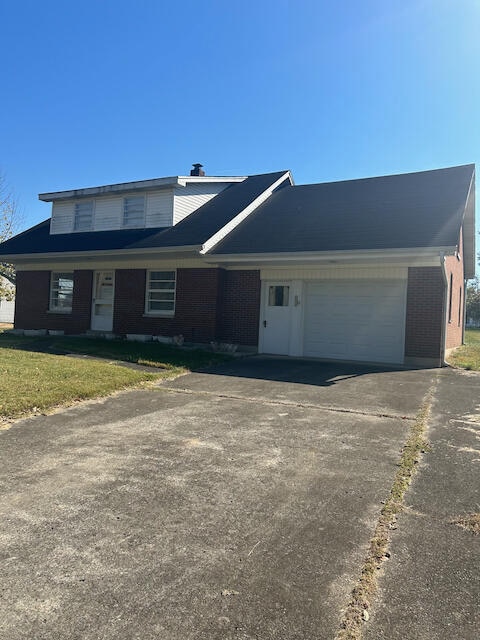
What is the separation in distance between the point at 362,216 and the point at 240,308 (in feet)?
15.1

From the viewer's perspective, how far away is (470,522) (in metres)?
3.42

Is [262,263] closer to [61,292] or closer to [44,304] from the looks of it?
[61,292]

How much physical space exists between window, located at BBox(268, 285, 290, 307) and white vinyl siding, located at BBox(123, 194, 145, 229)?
574 cm

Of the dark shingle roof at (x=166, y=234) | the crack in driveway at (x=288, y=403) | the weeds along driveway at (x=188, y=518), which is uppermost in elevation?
the dark shingle roof at (x=166, y=234)

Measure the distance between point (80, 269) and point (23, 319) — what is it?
368cm

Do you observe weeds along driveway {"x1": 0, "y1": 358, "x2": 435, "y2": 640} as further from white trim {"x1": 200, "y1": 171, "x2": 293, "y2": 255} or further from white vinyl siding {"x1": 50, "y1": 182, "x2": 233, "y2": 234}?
white vinyl siding {"x1": 50, "y1": 182, "x2": 233, "y2": 234}

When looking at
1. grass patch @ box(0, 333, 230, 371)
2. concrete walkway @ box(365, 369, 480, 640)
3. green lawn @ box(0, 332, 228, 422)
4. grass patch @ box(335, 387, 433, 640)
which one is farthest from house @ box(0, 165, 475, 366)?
concrete walkway @ box(365, 369, 480, 640)

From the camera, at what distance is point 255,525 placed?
10.9 feet

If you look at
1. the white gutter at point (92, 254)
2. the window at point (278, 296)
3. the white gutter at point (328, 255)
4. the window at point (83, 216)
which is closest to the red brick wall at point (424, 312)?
the white gutter at point (328, 255)

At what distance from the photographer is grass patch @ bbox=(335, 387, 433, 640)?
2318mm

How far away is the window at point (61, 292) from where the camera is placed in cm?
1772

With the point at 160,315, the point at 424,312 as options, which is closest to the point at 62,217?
the point at 160,315

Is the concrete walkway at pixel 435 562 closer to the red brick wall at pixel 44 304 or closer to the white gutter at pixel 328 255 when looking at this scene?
the white gutter at pixel 328 255

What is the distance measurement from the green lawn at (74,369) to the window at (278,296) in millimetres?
2575
